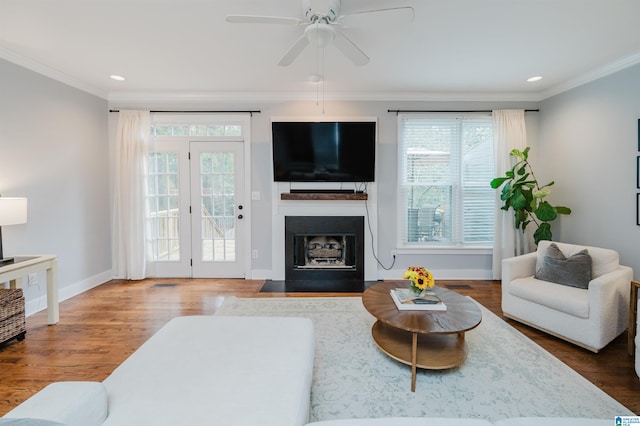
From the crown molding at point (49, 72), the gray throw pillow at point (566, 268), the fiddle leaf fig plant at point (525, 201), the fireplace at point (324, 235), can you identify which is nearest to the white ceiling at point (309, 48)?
the crown molding at point (49, 72)

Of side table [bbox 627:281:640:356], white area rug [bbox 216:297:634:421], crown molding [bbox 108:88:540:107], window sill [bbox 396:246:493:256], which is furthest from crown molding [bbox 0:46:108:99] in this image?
side table [bbox 627:281:640:356]

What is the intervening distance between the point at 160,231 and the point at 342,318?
3.13 meters

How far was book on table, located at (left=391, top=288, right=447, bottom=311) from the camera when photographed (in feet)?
6.85

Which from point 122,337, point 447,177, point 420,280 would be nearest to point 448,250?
point 447,177

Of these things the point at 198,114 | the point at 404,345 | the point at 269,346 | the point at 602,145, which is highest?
the point at 198,114

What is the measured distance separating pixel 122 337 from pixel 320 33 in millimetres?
3106

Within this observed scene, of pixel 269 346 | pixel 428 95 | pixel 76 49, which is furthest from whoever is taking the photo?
pixel 428 95

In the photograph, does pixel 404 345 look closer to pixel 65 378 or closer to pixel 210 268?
pixel 65 378

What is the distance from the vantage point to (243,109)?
4129 mm

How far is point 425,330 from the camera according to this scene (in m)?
1.77

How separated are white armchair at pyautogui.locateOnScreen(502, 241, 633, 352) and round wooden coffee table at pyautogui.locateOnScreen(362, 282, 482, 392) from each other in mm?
883

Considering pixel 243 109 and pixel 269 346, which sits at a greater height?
pixel 243 109

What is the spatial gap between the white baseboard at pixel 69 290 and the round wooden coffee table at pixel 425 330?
3.61 m

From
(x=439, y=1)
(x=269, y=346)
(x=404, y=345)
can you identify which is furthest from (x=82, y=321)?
(x=439, y=1)
